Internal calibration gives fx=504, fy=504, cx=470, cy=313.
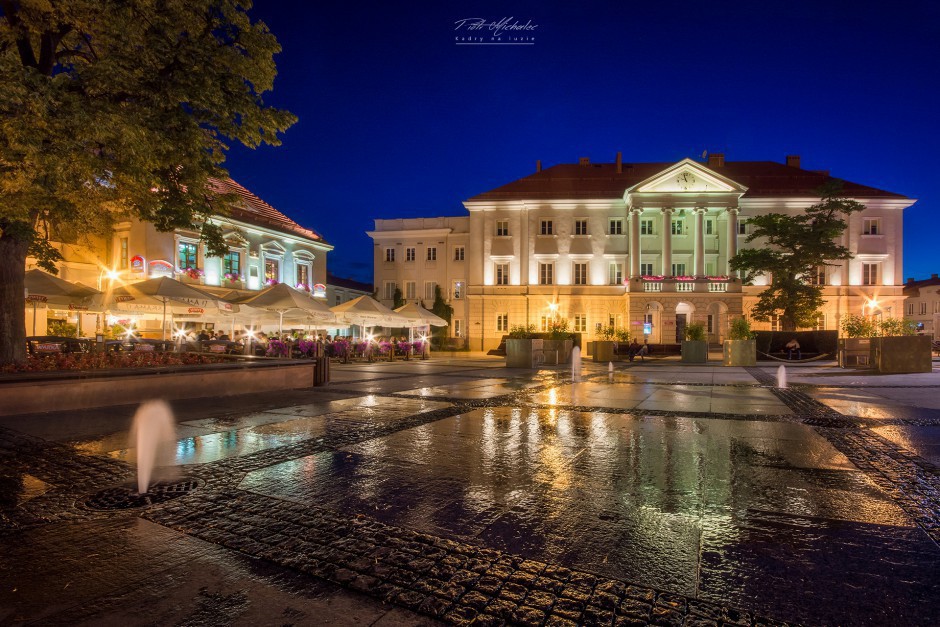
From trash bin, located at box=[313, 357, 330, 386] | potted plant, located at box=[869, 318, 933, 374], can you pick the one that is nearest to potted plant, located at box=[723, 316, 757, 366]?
potted plant, located at box=[869, 318, 933, 374]

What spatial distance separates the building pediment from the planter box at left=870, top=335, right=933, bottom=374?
1034 inches

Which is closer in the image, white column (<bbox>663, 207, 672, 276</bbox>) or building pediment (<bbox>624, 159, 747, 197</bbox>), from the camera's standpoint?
building pediment (<bbox>624, 159, 747, 197</bbox>)

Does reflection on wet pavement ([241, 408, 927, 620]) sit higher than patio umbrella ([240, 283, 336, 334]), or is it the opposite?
patio umbrella ([240, 283, 336, 334])

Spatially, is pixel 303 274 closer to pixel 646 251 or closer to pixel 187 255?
pixel 187 255

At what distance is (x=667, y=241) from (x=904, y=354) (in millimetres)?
25482

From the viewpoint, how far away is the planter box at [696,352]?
2631 cm

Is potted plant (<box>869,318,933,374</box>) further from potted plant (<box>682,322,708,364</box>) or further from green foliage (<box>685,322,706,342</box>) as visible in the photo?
green foliage (<box>685,322,706,342</box>)

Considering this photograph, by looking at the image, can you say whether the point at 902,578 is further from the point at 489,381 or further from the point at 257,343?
the point at 257,343

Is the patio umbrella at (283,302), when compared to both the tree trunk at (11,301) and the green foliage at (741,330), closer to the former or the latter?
the tree trunk at (11,301)

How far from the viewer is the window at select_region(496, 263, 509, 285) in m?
Result: 45.8

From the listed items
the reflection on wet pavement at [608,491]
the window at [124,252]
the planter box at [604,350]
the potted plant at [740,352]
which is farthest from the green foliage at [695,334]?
the window at [124,252]

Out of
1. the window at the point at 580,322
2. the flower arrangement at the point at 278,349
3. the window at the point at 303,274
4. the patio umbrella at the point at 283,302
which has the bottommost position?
the flower arrangement at the point at 278,349

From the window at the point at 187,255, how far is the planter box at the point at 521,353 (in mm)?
20194

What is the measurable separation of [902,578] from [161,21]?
37.0 ft
